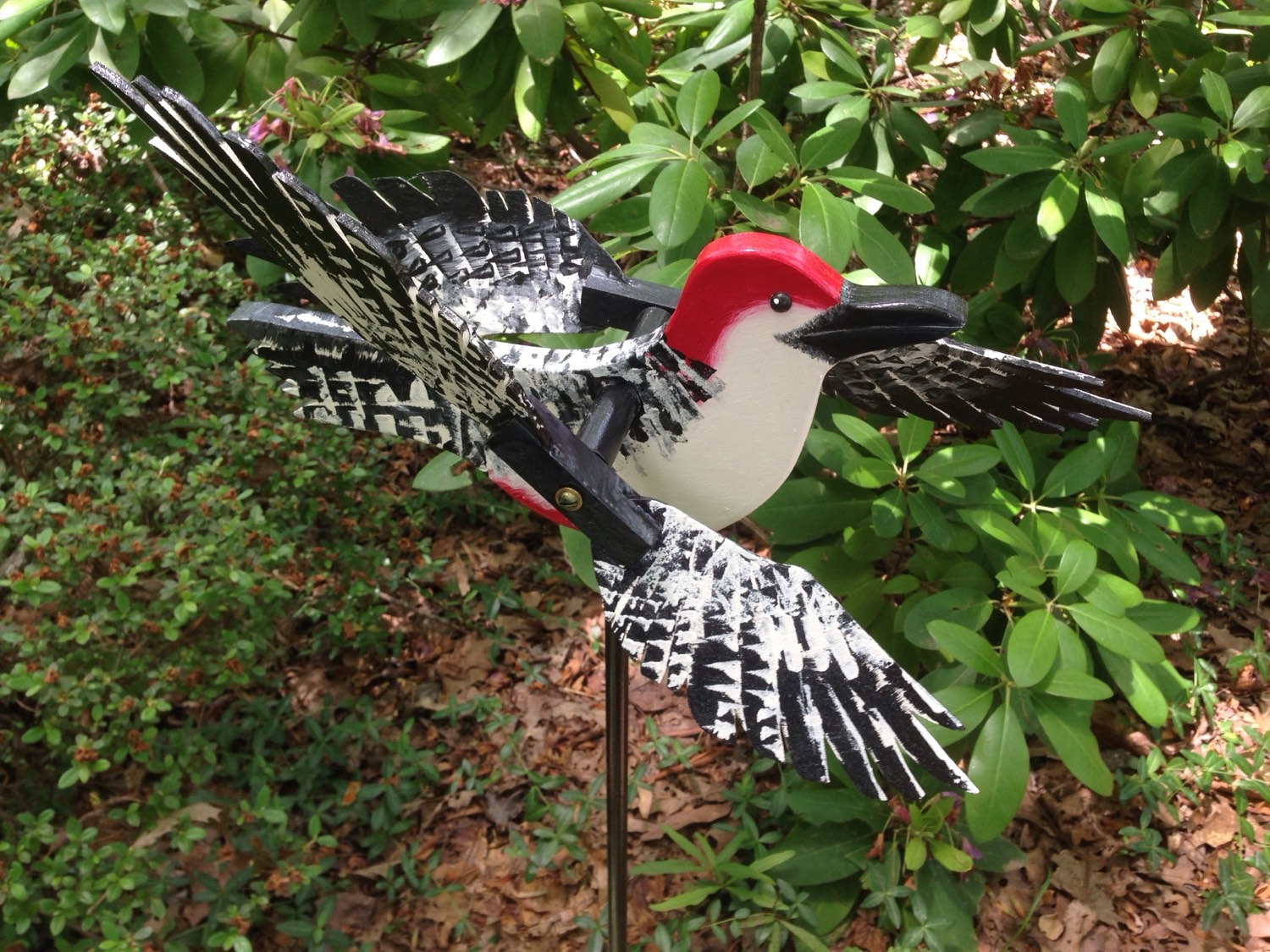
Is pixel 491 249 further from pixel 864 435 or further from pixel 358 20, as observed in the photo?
pixel 358 20

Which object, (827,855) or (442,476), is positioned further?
(827,855)

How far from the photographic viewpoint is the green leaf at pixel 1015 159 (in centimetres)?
136

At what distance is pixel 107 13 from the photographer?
123 cm

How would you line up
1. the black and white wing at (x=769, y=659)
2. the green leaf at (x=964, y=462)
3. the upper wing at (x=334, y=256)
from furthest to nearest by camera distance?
the green leaf at (x=964, y=462), the black and white wing at (x=769, y=659), the upper wing at (x=334, y=256)

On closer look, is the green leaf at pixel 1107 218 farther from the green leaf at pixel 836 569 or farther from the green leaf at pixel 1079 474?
the green leaf at pixel 836 569

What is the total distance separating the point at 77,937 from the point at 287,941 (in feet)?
0.94

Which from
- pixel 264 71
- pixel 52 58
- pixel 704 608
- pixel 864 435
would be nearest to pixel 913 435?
pixel 864 435

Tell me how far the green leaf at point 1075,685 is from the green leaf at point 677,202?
27.5 inches

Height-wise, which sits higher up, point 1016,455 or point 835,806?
point 1016,455

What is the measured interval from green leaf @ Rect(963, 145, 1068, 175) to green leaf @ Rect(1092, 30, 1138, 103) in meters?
0.18

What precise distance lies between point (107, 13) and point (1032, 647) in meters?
1.37

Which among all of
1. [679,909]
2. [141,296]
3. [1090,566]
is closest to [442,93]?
[141,296]

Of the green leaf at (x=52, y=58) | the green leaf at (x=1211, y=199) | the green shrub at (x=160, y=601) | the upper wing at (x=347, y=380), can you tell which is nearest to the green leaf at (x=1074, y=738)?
the green leaf at (x=1211, y=199)

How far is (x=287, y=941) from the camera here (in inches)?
59.0
